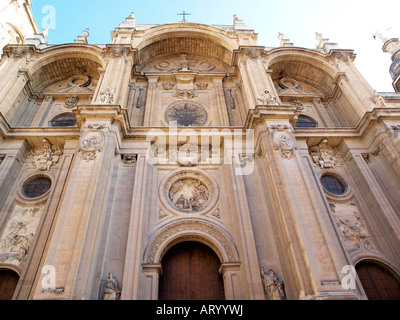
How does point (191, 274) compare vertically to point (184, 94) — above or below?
below

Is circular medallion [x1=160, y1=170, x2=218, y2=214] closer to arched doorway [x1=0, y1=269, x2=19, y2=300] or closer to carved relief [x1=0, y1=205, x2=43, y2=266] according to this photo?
carved relief [x1=0, y1=205, x2=43, y2=266]

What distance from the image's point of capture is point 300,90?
58.4 ft

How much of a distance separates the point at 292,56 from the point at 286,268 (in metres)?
14.2

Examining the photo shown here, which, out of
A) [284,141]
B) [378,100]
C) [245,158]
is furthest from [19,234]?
[378,100]

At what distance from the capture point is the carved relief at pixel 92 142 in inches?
404

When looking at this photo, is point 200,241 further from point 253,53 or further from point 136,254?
point 253,53

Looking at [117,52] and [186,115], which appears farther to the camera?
[117,52]

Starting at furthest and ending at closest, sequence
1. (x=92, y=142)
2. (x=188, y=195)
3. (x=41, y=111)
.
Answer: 1. (x=41, y=111)
2. (x=188, y=195)
3. (x=92, y=142)

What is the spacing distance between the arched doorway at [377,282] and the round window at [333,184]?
10.9 feet

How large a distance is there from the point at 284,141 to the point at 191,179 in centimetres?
455

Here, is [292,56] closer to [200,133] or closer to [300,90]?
[300,90]

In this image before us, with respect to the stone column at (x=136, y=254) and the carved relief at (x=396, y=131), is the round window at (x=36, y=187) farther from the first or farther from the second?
the carved relief at (x=396, y=131)

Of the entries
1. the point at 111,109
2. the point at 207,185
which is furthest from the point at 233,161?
the point at 111,109

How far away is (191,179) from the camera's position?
12320 millimetres
